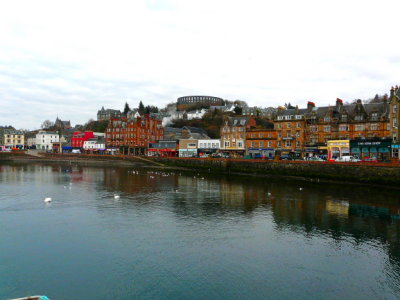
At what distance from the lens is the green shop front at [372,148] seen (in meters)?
55.7

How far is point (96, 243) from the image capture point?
20.5 meters

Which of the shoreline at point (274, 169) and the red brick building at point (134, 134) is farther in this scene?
the red brick building at point (134, 134)

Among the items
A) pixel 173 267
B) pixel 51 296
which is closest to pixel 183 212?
pixel 173 267

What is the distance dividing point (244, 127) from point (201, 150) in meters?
14.3

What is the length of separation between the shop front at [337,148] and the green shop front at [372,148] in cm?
113

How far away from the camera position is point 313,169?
52.0 metres

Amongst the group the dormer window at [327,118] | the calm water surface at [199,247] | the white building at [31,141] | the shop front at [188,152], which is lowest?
the calm water surface at [199,247]

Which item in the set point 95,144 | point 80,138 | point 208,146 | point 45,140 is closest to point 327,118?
point 208,146

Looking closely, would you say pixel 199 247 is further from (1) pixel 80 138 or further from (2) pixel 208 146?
(1) pixel 80 138

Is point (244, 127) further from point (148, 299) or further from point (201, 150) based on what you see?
point (148, 299)

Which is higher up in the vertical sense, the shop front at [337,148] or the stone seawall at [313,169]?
the shop front at [337,148]

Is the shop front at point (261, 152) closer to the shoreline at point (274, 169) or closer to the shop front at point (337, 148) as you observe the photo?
the shoreline at point (274, 169)

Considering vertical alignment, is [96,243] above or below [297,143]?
below

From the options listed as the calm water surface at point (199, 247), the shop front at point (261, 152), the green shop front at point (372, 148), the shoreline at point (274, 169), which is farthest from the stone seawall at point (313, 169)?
the green shop front at point (372, 148)
